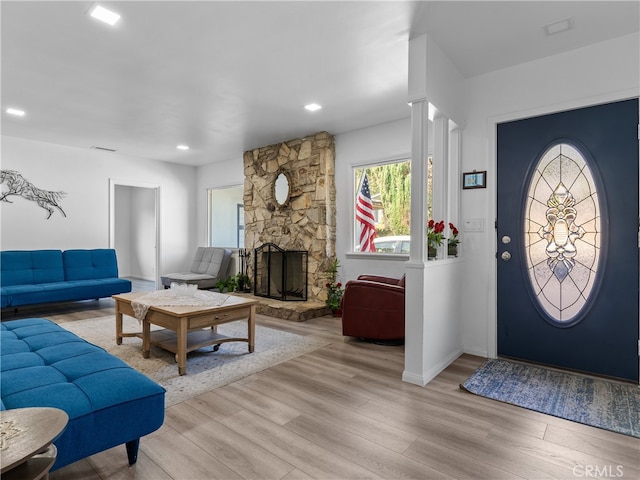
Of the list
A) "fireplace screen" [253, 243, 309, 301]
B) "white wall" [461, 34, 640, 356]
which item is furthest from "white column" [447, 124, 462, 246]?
"fireplace screen" [253, 243, 309, 301]

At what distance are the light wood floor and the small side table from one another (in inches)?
30.3

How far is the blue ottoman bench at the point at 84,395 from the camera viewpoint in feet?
4.55

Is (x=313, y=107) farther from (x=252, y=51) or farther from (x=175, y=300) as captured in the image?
(x=175, y=300)

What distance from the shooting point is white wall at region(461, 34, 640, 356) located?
2.75 metres

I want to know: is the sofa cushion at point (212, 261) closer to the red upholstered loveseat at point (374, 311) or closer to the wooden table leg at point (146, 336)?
the wooden table leg at point (146, 336)

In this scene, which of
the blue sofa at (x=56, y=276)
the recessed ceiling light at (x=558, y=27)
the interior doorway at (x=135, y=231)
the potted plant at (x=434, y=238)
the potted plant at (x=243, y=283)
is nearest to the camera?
the recessed ceiling light at (x=558, y=27)

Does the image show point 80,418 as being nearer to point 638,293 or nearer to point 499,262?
point 499,262

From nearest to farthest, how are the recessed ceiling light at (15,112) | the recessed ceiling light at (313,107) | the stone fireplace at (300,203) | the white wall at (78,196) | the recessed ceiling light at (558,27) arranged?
the recessed ceiling light at (558,27)
the recessed ceiling light at (313,107)
the recessed ceiling light at (15,112)
the stone fireplace at (300,203)
the white wall at (78,196)

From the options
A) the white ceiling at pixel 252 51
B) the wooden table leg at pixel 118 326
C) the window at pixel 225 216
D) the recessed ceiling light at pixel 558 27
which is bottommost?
the wooden table leg at pixel 118 326

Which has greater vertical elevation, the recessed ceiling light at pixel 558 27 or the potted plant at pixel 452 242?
the recessed ceiling light at pixel 558 27

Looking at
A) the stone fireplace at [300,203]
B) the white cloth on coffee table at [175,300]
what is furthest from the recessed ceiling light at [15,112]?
the stone fireplace at [300,203]

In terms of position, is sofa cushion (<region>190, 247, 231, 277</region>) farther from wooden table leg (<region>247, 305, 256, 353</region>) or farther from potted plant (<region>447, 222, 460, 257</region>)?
potted plant (<region>447, 222, 460, 257</region>)

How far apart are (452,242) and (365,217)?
1919 millimetres

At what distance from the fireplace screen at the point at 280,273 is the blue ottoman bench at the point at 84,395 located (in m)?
3.53
